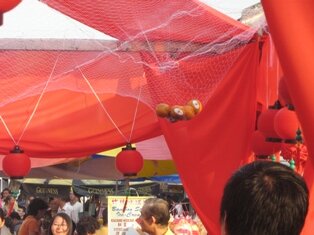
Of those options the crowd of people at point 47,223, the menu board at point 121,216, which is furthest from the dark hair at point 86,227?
the menu board at point 121,216

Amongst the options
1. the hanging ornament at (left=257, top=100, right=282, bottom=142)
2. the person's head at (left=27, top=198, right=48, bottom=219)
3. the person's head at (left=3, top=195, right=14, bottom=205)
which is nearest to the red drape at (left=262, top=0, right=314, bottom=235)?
the hanging ornament at (left=257, top=100, right=282, bottom=142)

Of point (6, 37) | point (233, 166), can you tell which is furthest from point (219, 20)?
point (6, 37)

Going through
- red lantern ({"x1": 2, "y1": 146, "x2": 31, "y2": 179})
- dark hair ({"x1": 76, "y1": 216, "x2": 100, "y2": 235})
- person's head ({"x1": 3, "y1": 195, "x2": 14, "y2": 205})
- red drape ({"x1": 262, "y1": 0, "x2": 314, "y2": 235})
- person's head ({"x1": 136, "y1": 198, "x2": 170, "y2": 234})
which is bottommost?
red drape ({"x1": 262, "y1": 0, "x2": 314, "y2": 235})

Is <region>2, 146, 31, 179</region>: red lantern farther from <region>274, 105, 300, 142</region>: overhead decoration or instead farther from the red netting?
<region>274, 105, 300, 142</region>: overhead decoration

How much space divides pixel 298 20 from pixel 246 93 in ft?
8.11

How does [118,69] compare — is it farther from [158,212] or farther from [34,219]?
[34,219]

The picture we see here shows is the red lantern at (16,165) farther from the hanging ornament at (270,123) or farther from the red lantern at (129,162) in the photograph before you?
the hanging ornament at (270,123)

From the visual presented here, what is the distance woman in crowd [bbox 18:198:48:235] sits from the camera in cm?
668

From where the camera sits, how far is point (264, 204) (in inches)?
53.3

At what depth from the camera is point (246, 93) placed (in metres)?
3.94

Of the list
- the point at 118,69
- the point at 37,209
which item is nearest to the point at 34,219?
the point at 37,209

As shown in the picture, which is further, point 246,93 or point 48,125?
→ point 48,125

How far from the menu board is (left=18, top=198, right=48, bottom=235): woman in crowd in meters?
0.91

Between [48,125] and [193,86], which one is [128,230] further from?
[193,86]
